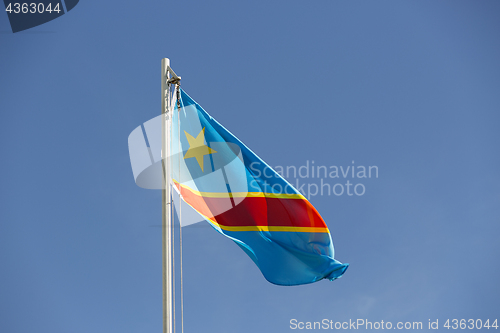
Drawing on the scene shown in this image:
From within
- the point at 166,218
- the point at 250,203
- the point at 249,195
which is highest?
the point at 249,195

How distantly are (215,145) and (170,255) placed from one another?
3404mm

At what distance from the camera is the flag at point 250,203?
1191 cm

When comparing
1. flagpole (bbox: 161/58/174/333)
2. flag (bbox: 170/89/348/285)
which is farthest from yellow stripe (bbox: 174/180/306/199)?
flagpole (bbox: 161/58/174/333)

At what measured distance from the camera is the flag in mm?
11906

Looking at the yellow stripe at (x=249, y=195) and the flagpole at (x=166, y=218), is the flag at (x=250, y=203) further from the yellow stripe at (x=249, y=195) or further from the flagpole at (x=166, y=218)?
the flagpole at (x=166, y=218)

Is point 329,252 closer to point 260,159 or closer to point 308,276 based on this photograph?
point 308,276

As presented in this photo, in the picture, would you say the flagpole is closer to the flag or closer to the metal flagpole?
the metal flagpole

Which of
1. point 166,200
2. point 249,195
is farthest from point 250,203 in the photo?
point 166,200

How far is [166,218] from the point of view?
31.9 feet

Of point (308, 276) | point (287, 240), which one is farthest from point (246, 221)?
point (308, 276)

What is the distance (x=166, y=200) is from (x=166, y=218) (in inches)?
13.8

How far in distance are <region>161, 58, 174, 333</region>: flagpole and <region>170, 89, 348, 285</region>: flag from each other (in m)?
1.40

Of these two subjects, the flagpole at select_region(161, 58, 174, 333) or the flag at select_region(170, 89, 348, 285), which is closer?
the flagpole at select_region(161, 58, 174, 333)

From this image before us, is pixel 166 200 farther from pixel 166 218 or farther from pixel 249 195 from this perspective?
pixel 249 195
